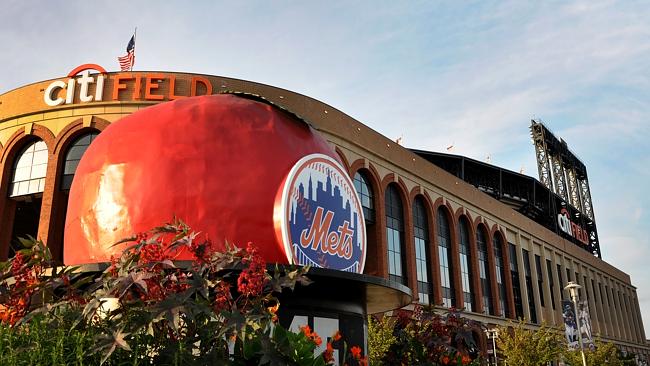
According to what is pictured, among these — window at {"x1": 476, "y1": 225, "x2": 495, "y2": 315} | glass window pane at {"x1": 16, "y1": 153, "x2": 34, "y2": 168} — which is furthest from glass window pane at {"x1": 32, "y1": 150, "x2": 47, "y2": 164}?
window at {"x1": 476, "y1": 225, "x2": 495, "y2": 315}

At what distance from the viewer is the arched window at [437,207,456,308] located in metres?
39.1

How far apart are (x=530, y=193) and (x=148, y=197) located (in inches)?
2470

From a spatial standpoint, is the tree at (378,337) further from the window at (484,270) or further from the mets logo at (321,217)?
the window at (484,270)

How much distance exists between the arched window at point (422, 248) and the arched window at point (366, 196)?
4968 mm

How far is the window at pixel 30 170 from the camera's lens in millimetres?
29062

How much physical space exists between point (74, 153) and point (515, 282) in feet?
125

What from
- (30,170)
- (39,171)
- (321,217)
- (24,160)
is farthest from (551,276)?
(321,217)

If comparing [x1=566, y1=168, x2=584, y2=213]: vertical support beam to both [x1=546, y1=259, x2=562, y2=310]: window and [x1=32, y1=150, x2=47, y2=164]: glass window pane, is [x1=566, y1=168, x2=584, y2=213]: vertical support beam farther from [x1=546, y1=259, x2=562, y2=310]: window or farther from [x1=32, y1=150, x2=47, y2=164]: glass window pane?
[x1=32, y1=150, x2=47, y2=164]: glass window pane

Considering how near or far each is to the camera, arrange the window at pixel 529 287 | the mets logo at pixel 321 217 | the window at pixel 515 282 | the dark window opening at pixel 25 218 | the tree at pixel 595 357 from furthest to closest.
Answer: the window at pixel 529 287 < the window at pixel 515 282 < the tree at pixel 595 357 < the dark window opening at pixel 25 218 < the mets logo at pixel 321 217

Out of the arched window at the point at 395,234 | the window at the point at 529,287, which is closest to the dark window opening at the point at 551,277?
the window at the point at 529,287

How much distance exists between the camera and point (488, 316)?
42.7 meters

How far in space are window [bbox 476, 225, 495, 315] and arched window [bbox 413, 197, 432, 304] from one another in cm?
765

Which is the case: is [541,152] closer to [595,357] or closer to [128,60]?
[595,357]

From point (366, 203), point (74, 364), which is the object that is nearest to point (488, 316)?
point (366, 203)
